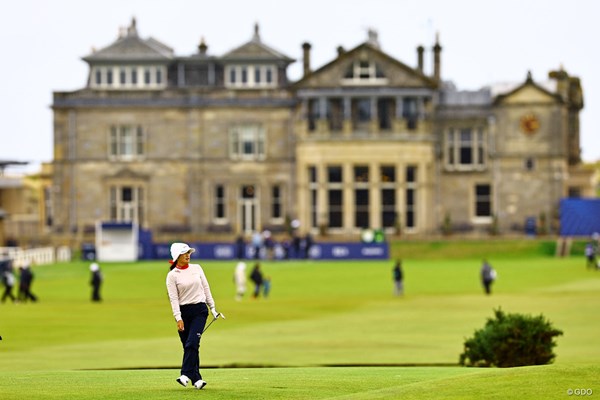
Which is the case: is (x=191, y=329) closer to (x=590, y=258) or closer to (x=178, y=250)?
(x=178, y=250)

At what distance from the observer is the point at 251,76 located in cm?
10712

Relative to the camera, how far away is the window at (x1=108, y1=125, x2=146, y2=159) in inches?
4195

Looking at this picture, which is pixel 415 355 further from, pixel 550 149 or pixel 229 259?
pixel 550 149

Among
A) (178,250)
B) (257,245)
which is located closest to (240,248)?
(257,245)

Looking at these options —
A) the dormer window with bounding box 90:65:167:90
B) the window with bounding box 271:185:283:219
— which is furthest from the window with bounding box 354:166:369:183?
the dormer window with bounding box 90:65:167:90

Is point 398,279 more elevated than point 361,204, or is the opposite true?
→ point 361,204

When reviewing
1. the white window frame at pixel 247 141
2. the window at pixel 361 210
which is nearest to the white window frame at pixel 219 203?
the white window frame at pixel 247 141

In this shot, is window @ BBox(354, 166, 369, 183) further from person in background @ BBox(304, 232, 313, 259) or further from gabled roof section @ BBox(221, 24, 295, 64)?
person in background @ BBox(304, 232, 313, 259)

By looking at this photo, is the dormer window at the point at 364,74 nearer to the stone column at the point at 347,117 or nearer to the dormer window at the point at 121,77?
the stone column at the point at 347,117

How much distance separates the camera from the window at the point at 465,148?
348ft

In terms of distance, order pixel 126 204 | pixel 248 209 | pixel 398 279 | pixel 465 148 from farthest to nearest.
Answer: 1. pixel 465 148
2. pixel 126 204
3. pixel 248 209
4. pixel 398 279

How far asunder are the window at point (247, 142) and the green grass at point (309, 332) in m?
17.6

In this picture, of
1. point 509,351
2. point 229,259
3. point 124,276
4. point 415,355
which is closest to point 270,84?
point 229,259

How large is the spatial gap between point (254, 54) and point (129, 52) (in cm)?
813
